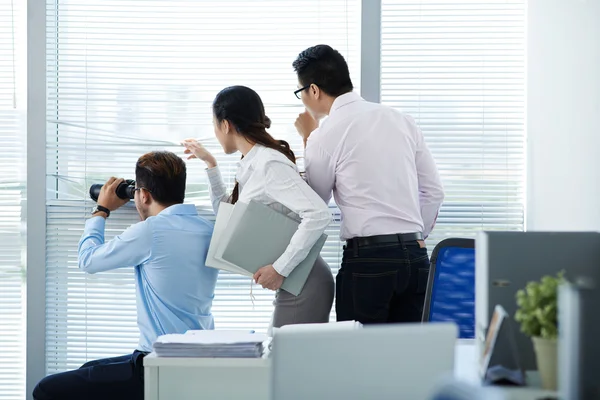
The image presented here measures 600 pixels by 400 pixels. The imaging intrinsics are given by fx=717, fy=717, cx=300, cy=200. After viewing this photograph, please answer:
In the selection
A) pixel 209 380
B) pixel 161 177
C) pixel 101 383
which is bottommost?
pixel 101 383

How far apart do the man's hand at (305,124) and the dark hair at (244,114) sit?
1.36ft

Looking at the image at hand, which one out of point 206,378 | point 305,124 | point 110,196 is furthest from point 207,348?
point 305,124

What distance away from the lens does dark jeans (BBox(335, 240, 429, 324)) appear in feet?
8.83

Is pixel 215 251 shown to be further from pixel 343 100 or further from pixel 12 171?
pixel 12 171

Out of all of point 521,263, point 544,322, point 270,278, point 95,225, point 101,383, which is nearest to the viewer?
point 544,322

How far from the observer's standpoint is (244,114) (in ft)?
9.30

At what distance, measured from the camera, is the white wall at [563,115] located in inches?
96.0

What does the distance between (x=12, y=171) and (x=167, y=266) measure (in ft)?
3.77

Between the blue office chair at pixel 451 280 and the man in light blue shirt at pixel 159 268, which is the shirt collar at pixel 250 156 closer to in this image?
the man in light blue shirt at pixel 159 268

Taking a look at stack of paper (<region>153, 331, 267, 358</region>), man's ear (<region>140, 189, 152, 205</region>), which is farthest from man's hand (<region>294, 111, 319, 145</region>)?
stack of paper (<region>153, 331, 267, 358</region>)

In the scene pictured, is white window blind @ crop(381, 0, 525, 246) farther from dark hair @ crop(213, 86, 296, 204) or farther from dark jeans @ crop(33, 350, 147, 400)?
dark jeans @ crop(33, 350, 147, 400)

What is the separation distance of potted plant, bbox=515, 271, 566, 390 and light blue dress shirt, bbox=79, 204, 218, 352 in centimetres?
153

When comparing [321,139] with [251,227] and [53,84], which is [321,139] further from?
[53,84]

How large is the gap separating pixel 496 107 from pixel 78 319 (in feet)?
7.17
